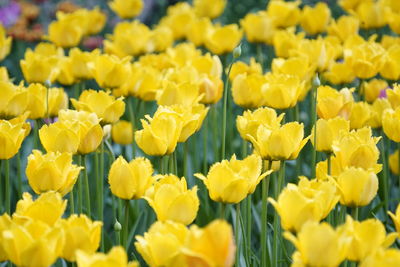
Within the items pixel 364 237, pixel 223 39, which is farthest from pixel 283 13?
pixel 364 237

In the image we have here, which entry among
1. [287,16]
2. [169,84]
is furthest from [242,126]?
[287,16]

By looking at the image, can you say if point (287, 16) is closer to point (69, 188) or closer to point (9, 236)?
point (69, 188)

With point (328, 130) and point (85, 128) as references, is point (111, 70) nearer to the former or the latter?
point (85, 128)

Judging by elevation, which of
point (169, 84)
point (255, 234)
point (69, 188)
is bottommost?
point (255, 234)

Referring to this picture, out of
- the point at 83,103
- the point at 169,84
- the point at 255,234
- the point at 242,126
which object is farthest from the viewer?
the point at 255,234

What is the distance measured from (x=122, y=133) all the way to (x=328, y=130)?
101cm

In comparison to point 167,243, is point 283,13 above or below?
above

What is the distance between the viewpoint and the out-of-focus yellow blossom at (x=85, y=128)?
2072 mm

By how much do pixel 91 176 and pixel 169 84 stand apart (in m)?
0.76

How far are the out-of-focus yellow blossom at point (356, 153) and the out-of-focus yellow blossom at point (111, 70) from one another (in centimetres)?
106

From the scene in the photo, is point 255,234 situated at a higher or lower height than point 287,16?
lower

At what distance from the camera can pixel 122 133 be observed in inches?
115

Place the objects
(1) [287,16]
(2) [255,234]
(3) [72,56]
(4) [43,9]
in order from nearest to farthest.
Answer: (2) [255,234]
(3) [72,56]
(1) [287,16]
(4) [43,9]

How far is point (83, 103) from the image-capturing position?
7.88 feet
